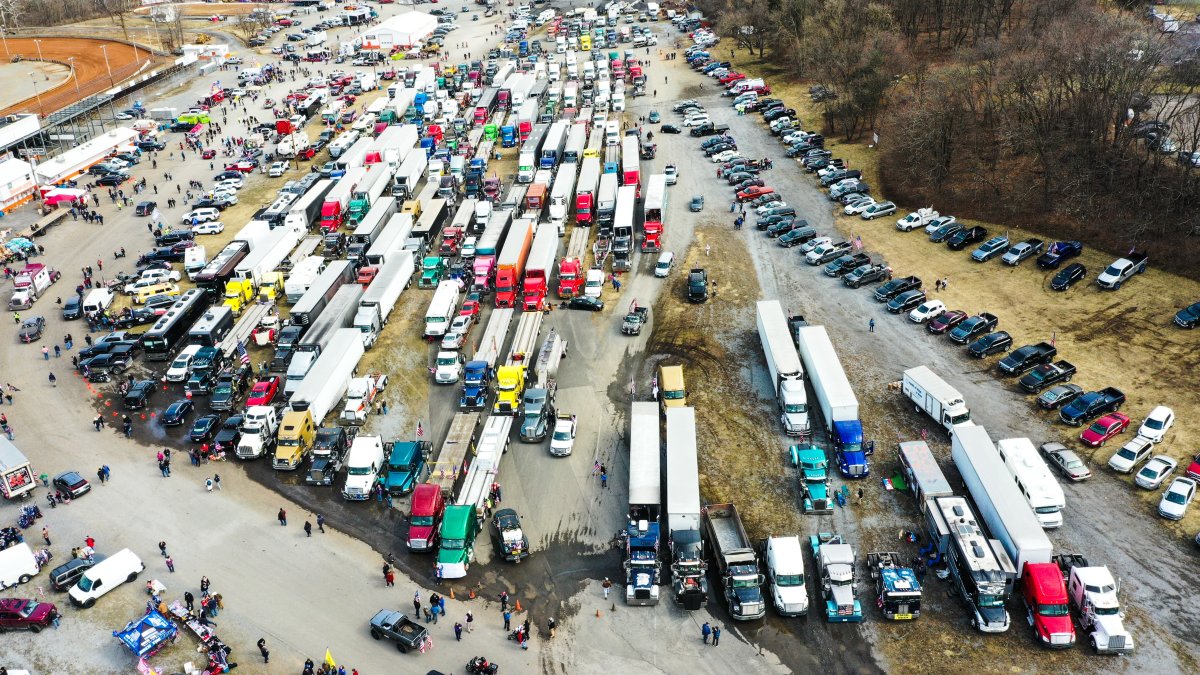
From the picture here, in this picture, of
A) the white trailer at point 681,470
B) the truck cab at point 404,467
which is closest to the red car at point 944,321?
the white trailer at point 681,470

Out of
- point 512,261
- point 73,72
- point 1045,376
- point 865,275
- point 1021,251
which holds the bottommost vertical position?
point 73,72

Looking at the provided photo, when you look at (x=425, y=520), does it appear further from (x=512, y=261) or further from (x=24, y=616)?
(x=512, y=261)

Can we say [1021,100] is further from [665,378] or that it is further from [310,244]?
[310,244]

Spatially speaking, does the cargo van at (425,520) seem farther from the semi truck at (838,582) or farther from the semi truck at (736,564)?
the semi truck at (838,582)

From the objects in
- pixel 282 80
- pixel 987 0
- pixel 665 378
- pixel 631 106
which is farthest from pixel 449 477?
pixel 282 80

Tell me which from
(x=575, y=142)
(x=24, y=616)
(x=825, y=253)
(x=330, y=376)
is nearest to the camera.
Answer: (x=24, y=616)

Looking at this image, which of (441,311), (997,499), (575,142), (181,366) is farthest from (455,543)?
(575,142)
